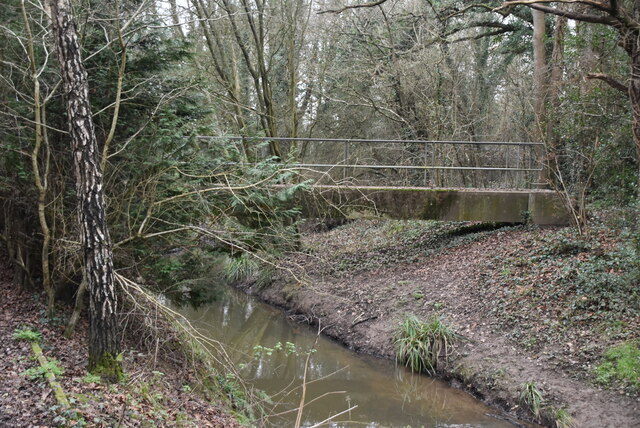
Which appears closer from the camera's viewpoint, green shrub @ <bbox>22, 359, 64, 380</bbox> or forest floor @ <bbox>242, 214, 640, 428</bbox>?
green shrub @ <bbox>22, 359, 64, 380</bbox>

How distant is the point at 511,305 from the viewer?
31.3 feet

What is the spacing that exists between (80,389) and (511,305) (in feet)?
23.6

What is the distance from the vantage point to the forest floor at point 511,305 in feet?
24.6

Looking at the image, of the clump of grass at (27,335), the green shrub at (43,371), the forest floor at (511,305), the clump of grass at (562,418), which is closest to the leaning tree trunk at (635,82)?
the forest floor at (511,305)

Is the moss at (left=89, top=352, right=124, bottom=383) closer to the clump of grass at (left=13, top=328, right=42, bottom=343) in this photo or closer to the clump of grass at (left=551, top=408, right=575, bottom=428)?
the clump of grass at (left=13, top=328, right=42, bottom=343)

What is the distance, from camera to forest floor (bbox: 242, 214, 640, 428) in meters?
7.50

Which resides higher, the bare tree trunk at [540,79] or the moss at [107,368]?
the bare tree trunk at [540,79]

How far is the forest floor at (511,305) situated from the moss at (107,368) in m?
3.20

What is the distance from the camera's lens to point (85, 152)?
5562 mm

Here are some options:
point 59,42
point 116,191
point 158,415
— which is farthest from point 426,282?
point 59,42

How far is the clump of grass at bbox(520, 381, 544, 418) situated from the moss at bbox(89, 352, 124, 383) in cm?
543

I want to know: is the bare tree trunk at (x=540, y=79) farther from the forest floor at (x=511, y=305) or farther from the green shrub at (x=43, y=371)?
the green shrub at (x=43, y=371)

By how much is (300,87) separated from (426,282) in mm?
11156

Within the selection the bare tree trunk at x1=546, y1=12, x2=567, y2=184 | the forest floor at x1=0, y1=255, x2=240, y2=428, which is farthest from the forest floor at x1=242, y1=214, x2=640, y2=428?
the forest floor at x1=0, y1=255, x2=240, y2=428
